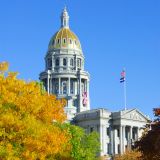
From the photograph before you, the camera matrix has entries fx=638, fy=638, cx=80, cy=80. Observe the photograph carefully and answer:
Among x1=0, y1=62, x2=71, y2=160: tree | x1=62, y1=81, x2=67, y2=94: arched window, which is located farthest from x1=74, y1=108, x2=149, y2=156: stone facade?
x1=0, y1=62, x2=71, y2=160: tree

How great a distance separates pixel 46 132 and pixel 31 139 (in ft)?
5.66

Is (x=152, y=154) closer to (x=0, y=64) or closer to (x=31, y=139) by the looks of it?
(x=31, y=139)

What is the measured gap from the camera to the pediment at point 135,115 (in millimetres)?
171000

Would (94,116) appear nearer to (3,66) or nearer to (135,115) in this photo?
(135,115)

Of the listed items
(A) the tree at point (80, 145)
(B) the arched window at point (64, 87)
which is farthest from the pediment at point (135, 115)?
(A) the tree at point (80, 145)

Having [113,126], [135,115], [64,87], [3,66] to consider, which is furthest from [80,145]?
[64,87]

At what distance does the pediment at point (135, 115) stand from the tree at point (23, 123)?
115 metres

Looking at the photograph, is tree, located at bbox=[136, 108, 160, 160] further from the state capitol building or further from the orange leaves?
the state capitol building

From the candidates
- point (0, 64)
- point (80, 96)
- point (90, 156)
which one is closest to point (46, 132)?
point (0, 64)

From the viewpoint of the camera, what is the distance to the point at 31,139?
173 ft

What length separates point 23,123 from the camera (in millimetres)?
52438

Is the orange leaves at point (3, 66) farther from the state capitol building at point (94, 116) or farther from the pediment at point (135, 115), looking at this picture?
the pediment at point (135, 115)

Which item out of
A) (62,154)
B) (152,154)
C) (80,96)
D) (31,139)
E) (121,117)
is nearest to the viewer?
(31,139)

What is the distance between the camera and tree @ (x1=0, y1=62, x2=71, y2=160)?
171 feet
